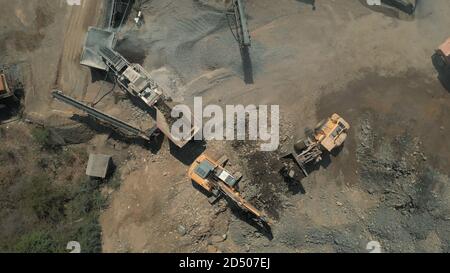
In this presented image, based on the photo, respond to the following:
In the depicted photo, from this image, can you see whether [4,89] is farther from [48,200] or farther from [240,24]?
[240,24]

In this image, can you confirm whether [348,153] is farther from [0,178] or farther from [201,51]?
[0,178]

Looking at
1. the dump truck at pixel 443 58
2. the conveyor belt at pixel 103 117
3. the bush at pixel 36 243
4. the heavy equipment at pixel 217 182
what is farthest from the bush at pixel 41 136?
the dump truck at pixel 443 58

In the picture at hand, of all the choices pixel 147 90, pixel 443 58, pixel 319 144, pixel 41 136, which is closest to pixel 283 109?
pixel 319 144

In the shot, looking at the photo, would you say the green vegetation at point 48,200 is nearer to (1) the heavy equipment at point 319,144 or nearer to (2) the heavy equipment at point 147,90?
(2) the heavy equipment at point 147,90

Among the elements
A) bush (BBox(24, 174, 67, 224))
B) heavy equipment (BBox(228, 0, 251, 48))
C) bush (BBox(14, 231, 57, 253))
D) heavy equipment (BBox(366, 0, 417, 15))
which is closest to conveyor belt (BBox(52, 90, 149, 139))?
bush (BBox(24, 174, 67, 224))

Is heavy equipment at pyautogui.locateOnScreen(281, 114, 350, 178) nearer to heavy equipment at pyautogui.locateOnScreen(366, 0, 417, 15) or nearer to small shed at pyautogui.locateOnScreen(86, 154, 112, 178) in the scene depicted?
heavy equipment at pyautogui.locateOnScreen(366, 0, 417, 15)

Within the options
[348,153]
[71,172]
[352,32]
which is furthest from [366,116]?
[71,172]
